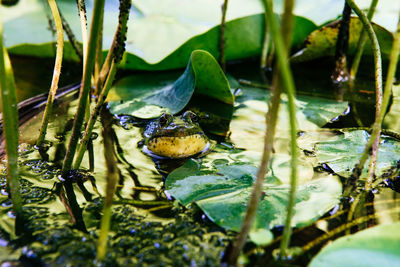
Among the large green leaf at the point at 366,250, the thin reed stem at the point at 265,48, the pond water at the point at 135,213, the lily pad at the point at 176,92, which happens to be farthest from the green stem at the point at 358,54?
the large green leaf at the point at 366,250

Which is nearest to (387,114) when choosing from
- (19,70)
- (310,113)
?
(310,113)

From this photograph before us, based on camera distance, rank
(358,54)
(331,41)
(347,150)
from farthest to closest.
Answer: (331,41) → (358,54) → (347,150)

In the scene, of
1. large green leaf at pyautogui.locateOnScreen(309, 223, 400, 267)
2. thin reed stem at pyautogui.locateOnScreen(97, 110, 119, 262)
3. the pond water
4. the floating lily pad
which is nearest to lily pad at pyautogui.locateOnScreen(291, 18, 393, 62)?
the floating lily pad

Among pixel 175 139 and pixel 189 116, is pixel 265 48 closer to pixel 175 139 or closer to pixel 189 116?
pixel 189 116

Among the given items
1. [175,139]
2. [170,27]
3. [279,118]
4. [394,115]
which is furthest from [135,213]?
[170,27]

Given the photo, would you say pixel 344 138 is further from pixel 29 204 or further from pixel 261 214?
pixel 29 204
